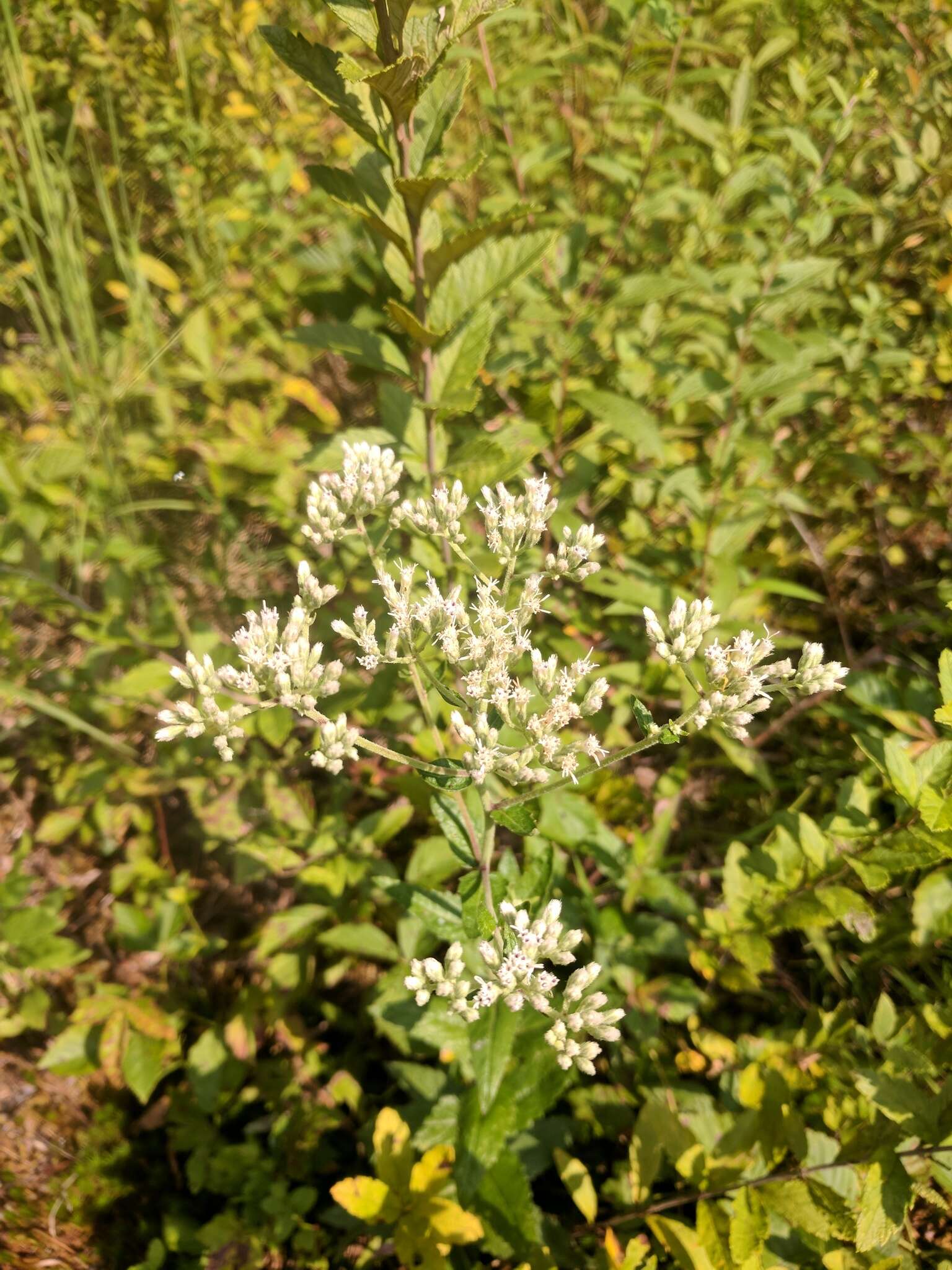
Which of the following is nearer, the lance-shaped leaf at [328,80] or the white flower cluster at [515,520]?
the lance-shaped leaf at [328,80]

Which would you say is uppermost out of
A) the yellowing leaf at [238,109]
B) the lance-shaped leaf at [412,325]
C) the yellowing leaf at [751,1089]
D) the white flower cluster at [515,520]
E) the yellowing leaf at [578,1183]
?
the yellowing leaf at [238,109]

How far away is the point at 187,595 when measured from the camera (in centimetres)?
350

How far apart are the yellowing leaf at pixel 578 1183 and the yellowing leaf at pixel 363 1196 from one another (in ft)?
1.68

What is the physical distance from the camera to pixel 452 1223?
1.83 m

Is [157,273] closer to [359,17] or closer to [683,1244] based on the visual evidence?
[359,17]

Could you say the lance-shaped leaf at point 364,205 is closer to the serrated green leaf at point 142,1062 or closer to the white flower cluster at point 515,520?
the white flower cluster at point 515,520

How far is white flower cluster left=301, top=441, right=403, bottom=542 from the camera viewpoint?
184 cm

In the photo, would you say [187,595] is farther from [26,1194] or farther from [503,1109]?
[503,1109]

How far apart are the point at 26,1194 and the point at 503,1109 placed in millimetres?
1802

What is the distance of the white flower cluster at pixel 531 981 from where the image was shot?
4.91 feet

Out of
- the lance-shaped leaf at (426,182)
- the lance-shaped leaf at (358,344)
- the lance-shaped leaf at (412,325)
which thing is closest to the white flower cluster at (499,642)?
the lance-shaped leaf at (412,325)

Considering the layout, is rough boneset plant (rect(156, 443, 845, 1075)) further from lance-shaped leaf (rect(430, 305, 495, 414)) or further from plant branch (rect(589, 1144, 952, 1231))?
plant branch (rect(589, 1144, 952, 1231))

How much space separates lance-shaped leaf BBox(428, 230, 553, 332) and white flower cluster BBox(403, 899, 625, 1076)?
58.8 inches

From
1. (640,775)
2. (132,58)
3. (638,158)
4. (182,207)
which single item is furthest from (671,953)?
(132,58)
